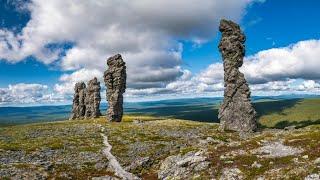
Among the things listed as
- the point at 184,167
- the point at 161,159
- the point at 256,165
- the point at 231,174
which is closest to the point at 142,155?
the point at 161,159

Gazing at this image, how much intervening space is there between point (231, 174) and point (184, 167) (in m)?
9.07

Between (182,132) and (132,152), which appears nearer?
(132,152)

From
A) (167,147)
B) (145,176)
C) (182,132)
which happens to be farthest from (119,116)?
(145,176)

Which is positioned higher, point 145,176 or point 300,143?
point 300,143

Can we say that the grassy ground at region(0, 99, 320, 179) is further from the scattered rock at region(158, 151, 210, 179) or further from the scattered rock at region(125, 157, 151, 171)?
the scattered rock at region(158, 151, 210, 179)

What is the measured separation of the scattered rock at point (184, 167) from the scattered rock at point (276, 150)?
840cm

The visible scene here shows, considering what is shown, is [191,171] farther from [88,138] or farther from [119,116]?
[119,116]

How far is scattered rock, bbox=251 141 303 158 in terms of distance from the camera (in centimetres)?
5594

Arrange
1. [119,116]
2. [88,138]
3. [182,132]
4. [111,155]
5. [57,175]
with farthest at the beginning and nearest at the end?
[119,116], [182,132], [88,138], [111,155], [57,175]

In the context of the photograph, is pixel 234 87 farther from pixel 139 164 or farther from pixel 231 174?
pixel 231 174

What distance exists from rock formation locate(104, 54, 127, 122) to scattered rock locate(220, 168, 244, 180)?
108976 millimetres

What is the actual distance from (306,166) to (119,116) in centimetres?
11832

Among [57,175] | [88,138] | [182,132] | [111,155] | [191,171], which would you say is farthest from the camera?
[182,132]

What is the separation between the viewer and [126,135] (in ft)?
347
